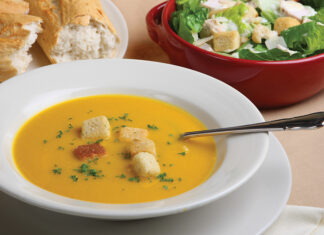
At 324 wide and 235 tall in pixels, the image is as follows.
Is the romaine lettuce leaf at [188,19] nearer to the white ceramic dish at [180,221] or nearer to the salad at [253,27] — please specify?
the salad at [253,27]

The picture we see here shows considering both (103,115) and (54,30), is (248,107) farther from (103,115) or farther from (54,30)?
(54,30)

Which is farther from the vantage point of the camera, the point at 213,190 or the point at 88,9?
the point at 88,9

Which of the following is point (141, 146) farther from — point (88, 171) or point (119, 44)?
point (119, 44)

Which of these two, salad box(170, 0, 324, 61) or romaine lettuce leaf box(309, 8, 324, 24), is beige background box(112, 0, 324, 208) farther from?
romaine lettuce leaf box(309, 8, 324, 24)

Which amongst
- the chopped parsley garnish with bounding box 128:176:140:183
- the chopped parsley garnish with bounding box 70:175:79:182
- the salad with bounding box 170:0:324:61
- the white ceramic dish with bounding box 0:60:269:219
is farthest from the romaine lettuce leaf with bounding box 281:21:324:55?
the chopped parsley garnish with bounding box 70:175:79:182

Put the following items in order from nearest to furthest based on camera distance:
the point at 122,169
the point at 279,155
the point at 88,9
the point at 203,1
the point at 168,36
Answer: the point at 122,169 < the point at 279,155 < the point at 168,36 < the point at 88,9 < the point at 203,1

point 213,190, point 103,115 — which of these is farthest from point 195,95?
point 213,190
